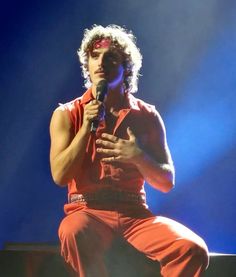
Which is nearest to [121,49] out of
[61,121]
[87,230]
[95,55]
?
[95,55]

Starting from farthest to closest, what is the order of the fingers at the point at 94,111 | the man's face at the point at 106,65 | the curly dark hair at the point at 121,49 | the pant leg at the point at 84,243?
the curly dark hair at the point at 121,49 → the man's face at the point at 106,65 → the fingers at the point at 94,111 → the pant leg at the point at 84,243

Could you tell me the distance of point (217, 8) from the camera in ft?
8.11

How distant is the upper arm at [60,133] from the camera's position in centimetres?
165

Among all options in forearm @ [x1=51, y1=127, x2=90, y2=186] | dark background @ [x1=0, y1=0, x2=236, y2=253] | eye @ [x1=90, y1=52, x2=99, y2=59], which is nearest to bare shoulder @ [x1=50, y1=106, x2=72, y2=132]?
forearm @ [x1=51, y1=127, x2=90, y2=186]

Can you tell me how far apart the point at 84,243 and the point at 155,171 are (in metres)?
0.34

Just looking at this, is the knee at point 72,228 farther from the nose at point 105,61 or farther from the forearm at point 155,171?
the nose at point 105,61

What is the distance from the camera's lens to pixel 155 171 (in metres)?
1.64

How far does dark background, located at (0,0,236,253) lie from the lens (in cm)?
240

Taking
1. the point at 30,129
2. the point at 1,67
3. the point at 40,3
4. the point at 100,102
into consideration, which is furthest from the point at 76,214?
the point at 40,3

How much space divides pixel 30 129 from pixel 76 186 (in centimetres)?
84

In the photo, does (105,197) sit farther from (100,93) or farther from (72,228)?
(100,93)

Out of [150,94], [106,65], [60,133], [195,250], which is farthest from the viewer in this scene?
[150,94]

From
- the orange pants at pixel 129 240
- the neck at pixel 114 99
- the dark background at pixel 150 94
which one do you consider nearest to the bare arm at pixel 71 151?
the orange pants at pixel 129 240

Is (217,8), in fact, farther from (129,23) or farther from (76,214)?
(76,214)
